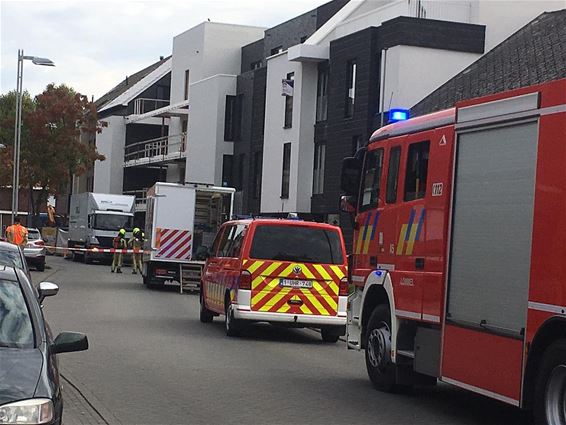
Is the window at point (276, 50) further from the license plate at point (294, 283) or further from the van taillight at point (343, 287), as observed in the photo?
the license plate at point (294, 283)

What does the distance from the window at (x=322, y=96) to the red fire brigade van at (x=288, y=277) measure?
25023 millimetres

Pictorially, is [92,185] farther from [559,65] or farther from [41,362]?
[41,362]

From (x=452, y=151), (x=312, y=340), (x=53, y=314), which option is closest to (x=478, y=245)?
(x=452, y=151)

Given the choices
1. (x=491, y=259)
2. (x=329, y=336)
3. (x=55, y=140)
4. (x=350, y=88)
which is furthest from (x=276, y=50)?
(x=491, y=259)

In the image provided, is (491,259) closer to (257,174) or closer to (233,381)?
(233,381)

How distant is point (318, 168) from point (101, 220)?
1276cm

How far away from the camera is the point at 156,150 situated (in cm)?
6788

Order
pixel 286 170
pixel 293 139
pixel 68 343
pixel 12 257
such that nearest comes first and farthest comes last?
1. pixel 68 343
2. pixel 12 257
3. pixel 293 139
4. pixel 286 170

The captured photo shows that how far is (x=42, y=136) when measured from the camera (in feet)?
187

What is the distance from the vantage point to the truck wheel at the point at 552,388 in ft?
27.2

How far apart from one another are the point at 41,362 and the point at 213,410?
3.87m

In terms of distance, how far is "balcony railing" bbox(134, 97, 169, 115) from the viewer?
238 ft

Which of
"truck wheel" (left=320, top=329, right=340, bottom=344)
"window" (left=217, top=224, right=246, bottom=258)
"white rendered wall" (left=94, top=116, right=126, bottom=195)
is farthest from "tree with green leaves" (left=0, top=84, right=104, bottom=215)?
"truck wheel" (left=320, top=329, right=340, bottom=344)

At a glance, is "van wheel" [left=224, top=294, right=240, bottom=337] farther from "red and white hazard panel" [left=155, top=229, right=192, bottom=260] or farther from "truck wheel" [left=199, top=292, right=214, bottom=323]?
"red and white hazard panel" [left=155, top=229, right=192, bottom=260]
